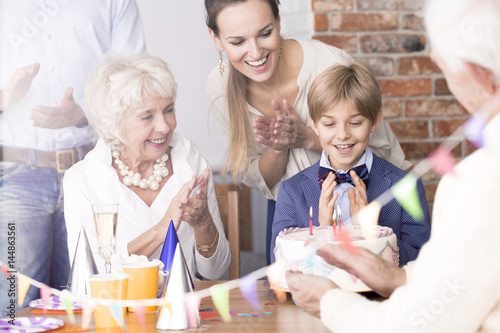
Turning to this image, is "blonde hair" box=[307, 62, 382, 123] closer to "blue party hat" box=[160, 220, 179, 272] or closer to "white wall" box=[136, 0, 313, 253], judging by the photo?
"white wall" box=[136, 0, 313, 253]

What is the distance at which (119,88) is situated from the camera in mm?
1852

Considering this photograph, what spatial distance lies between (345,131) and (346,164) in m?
0.11

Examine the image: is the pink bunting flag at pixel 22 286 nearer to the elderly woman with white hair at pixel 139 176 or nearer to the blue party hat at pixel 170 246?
the elderly woman with white hair at pixel 139 176

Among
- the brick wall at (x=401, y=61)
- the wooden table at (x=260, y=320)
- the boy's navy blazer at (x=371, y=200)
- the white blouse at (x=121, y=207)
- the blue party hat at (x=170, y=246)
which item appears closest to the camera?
the wooden table at (x=260, y=320)

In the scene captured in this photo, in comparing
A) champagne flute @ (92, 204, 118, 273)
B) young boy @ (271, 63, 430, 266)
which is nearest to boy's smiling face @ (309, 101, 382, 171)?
young boy @ (271, 63, 430, 266)

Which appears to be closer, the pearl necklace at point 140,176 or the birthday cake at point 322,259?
the birthday cake at point 322,259

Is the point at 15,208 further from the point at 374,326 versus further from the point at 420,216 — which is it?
the point at 374,326

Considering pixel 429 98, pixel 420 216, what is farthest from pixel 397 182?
pixel 429 98

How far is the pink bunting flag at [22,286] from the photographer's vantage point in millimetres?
1866

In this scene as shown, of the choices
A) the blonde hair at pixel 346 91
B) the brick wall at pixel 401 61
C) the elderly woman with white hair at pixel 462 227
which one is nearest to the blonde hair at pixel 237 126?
the blonde hair at pixel 346 91

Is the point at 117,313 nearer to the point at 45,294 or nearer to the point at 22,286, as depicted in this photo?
the point at 45,294

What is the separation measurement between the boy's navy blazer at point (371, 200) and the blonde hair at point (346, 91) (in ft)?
0.55

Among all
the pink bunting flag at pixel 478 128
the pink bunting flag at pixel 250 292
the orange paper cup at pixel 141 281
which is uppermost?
the pink bunting flag at pixel 478 128

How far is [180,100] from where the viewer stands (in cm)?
193
